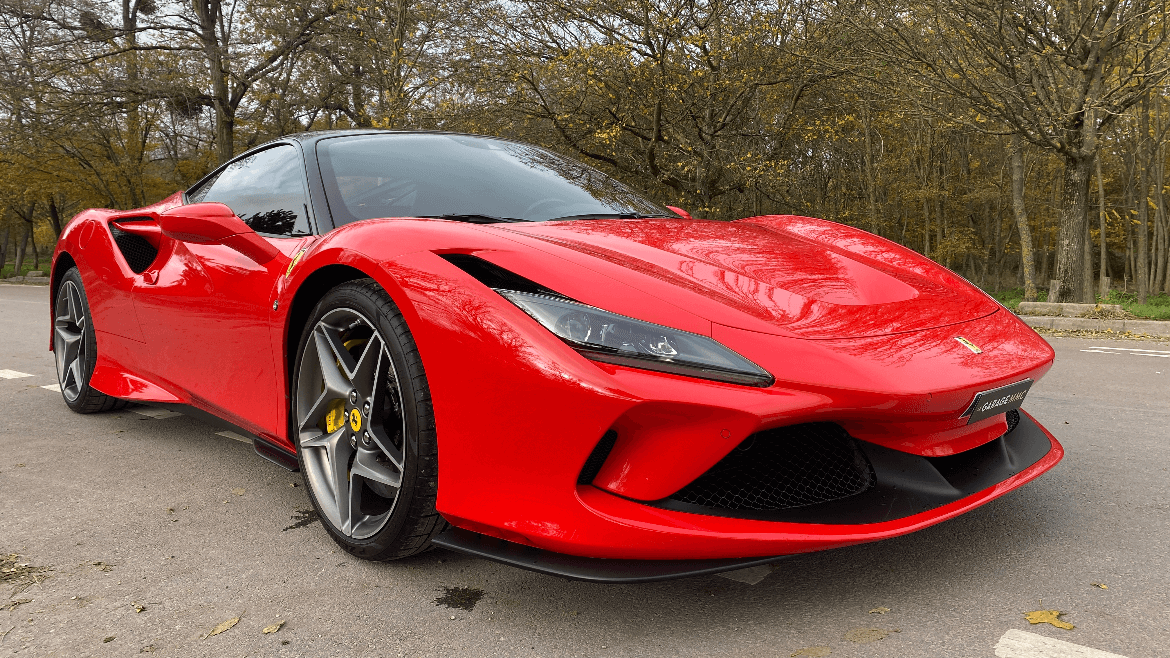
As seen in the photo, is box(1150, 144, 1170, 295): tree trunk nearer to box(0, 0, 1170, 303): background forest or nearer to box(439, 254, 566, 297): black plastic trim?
box(0, 0, 1170, 303): background forest

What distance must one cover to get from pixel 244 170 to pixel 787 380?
2535mm

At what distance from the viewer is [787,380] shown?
1.66 metres

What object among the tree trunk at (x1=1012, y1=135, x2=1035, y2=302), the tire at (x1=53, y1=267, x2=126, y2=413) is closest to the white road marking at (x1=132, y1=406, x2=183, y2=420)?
the tire at (x1=53, y1=267, x2=126, y2=413)

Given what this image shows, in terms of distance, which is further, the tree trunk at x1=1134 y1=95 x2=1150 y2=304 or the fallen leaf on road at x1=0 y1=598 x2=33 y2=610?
the tree trunk at x1=1134 y1=95 x2=1150 y2=304

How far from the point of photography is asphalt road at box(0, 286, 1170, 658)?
1735 millimetres

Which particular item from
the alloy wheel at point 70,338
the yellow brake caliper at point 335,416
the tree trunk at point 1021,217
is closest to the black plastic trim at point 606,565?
the yellow brake caliper at point 335,416

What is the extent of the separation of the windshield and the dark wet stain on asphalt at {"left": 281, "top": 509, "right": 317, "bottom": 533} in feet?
Answer: 3.05

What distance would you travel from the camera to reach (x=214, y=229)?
255 centimetres

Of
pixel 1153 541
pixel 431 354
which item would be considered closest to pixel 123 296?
pixel 431 354

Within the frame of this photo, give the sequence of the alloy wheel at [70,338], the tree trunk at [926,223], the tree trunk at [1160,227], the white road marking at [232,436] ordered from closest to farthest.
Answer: the white road marking at [232,436], the alloy wheel at [70,338], the tree trunk at [1160,227], the tree trunk at [926,223]

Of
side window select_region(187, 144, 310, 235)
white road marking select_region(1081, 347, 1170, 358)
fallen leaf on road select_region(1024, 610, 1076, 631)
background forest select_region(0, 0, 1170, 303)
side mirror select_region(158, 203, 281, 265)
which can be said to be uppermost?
background forest select_region(0, 0, 1170, 303)

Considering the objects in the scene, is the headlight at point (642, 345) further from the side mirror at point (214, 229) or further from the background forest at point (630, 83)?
the background forest at point (630, 83)

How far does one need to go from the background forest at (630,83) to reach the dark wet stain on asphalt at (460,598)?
7.51 m

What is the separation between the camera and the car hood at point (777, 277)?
1908 mm
